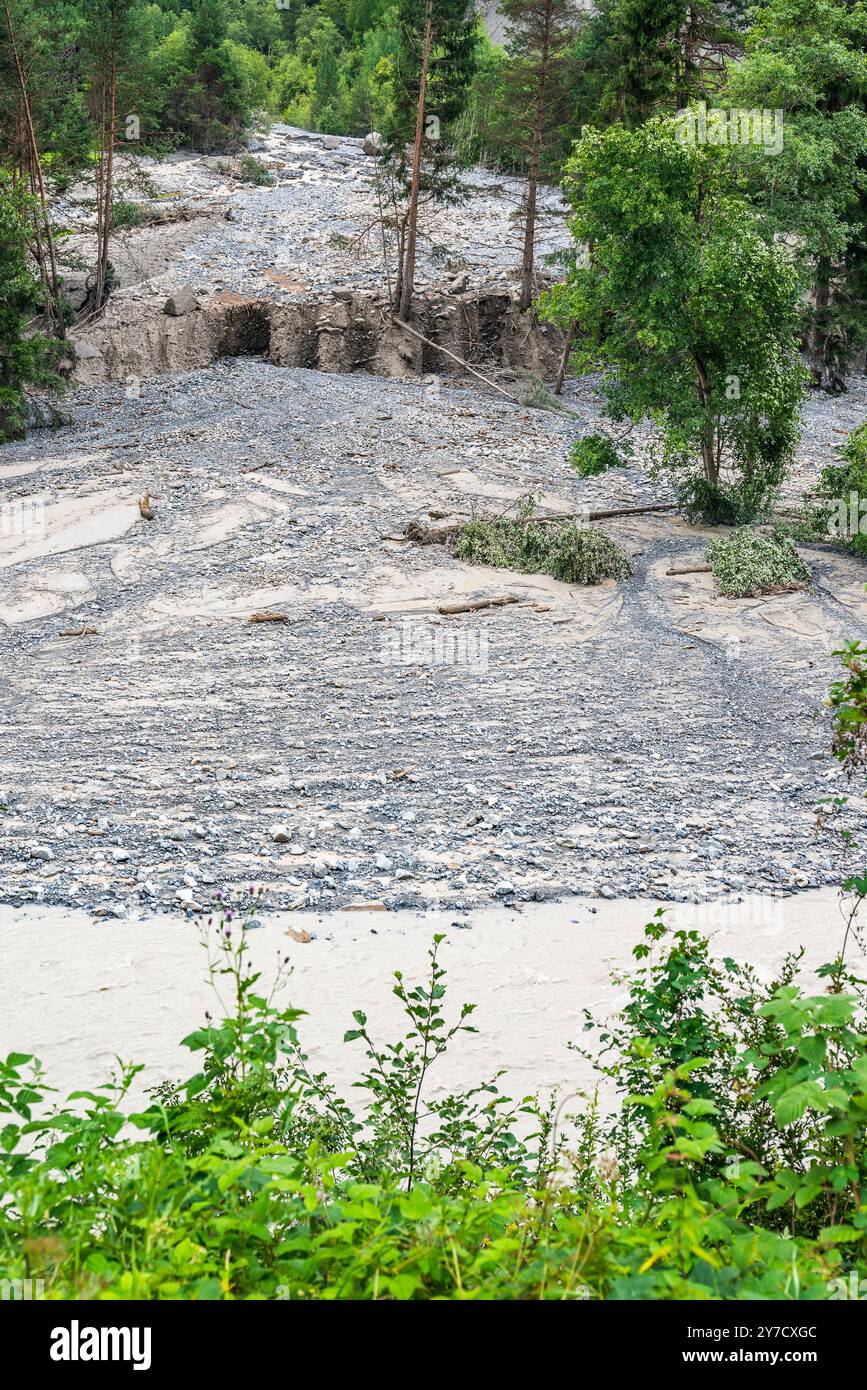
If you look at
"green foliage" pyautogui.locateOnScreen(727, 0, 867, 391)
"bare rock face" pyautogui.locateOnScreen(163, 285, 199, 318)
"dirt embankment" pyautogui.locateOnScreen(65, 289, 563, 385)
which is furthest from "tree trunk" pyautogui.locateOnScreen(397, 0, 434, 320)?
"green foliage" pyautogui.locateOnScreen(727, 0, 867, 391)

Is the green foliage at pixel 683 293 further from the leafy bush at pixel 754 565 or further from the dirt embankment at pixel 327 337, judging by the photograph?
the dirt embankment at pixel 327 337

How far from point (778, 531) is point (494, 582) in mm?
5058

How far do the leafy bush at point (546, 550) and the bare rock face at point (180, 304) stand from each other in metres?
14.5

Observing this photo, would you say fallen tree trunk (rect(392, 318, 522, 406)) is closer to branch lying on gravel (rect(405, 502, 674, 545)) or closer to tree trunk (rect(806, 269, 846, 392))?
tree trunk (rect(806, 269, 846, 392))

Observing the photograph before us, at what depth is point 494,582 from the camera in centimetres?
1666

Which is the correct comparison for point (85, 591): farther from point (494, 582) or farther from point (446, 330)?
point (446, 330)

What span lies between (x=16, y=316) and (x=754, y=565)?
1624 centimetres

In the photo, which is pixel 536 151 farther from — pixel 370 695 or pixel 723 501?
pixel 370 695

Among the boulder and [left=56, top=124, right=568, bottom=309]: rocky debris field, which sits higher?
[left=56, top=124, right=568, bottom=309]: rocky debris field

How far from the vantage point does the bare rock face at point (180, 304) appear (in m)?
28.1

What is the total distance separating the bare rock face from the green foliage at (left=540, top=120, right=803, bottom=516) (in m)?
13.6

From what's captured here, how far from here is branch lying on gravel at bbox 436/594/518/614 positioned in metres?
15.5

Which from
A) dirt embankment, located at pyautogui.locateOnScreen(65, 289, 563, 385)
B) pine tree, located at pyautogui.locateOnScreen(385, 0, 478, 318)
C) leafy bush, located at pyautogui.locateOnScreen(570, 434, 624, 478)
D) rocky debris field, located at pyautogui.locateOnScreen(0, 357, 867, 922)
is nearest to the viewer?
rocky debris field, located at pyautogui.locateOnScreen(0, 357, 867, 922)
